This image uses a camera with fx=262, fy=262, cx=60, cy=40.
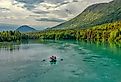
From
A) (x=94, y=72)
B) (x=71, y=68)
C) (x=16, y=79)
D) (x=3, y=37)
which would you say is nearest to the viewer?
(x=16, y=79)

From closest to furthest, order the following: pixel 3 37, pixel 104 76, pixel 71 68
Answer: pixel 104 76 → pixel 71 68 → pixel 3 37

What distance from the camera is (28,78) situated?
147 feet

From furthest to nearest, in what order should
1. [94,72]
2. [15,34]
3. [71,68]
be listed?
[15,34] → [71,68] → [94,72]

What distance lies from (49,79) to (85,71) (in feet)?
32.3

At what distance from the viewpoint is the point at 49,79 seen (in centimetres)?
4447

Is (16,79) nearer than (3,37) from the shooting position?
Yes

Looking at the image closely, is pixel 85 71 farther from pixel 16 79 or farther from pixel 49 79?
pixel 16 79

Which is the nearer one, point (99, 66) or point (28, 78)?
point (28, 78)

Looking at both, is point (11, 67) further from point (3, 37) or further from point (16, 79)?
point (3, 37)

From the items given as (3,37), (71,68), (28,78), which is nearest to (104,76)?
(71,68)

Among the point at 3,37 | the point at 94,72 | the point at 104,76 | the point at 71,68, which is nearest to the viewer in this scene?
the point at 104,76

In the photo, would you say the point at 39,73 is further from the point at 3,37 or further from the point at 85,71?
the point at 3,37

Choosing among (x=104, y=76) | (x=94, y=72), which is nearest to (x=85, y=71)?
(x=94, y=72)

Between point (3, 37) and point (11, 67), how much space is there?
92062 mm
